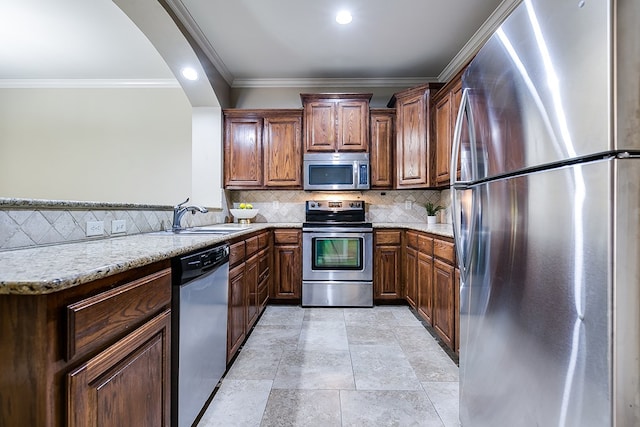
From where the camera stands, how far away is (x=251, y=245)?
255 cm

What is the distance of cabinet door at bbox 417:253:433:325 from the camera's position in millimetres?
2604

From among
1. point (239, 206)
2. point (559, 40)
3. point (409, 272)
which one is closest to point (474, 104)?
point (559, 40)

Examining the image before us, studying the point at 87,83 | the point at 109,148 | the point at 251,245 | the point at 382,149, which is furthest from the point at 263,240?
the point at 87,83

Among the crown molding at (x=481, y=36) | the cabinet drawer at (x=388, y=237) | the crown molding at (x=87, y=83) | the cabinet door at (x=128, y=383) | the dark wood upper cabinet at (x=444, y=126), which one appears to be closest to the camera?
the cabinet door at (x=128, y=383)

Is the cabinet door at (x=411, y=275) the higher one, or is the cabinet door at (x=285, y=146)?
the cabinet door at (x=285, y=146)

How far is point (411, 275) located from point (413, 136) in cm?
152

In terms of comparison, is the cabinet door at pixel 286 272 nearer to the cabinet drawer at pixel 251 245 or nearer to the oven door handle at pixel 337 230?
the oven door handle at pixel 337 230

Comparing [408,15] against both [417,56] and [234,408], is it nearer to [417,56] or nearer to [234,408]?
[417,56]

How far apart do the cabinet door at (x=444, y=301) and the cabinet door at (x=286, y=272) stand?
148 centimetres

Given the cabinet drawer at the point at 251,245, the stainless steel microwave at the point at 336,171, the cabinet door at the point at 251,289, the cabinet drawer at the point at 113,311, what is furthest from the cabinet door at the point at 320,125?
the cabinet drawer at the point at 113,311

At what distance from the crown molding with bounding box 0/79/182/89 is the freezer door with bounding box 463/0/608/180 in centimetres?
413

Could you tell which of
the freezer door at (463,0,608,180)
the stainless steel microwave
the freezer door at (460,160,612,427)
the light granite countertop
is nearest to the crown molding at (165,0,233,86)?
the stainless steel microwave

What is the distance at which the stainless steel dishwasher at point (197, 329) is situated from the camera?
49.2 inches

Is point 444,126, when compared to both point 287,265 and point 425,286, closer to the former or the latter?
point 425,286
